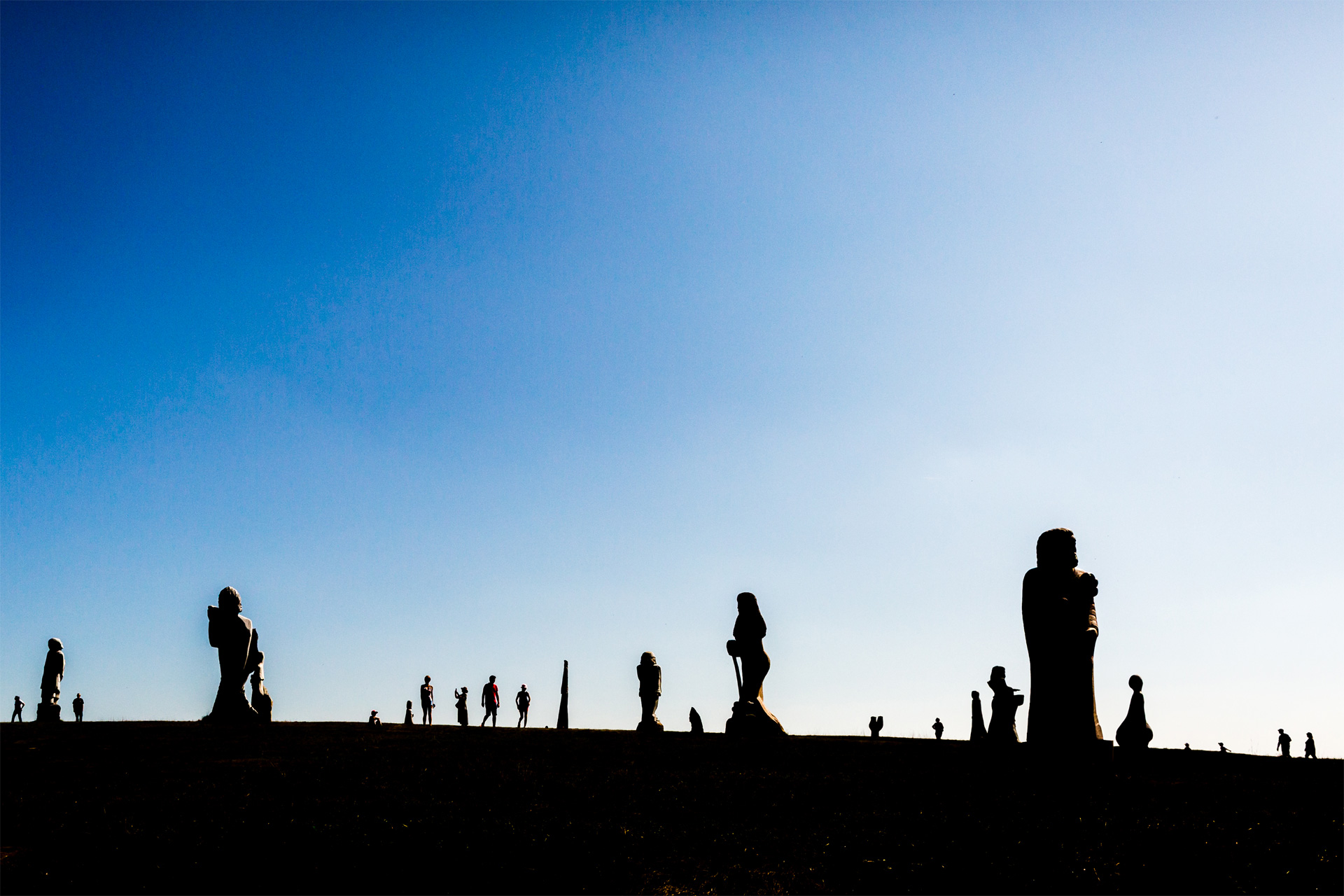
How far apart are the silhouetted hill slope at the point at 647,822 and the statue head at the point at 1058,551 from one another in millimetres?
3740

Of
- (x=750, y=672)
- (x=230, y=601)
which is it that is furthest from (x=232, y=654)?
(x=750, y=672)

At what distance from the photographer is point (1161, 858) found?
12047 mm

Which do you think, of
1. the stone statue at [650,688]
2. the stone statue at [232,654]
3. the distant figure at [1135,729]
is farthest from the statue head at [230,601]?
the distant figure at [1135,729]

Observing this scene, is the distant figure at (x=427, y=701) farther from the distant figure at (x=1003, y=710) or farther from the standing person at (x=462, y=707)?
the distant figure at (x=1003, y=710)

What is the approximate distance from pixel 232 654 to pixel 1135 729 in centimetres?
2269

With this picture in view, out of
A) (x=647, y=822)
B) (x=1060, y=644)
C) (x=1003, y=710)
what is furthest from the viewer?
(x=1003, y=710)

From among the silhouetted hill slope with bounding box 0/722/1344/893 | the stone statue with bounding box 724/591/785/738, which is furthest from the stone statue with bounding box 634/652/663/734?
the silhouetted hill slope with bounding box 0/722/1344/893

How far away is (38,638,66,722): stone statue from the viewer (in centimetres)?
3047

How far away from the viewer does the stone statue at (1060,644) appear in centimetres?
1775

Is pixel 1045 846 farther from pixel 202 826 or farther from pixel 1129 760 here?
pixel 202 826

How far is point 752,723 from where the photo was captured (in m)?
25.4

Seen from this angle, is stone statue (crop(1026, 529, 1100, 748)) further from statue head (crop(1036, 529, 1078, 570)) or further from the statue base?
the statue base

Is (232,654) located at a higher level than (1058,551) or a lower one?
lower

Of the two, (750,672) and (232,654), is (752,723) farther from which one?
(232,654)
